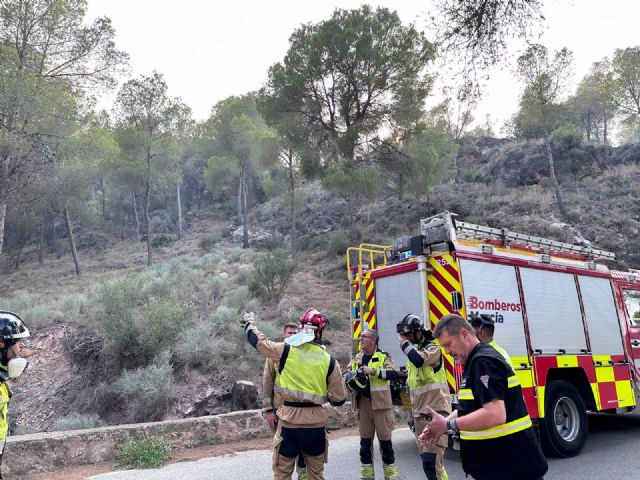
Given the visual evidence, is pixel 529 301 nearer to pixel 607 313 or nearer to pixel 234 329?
pixel 607 313

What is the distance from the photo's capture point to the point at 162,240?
121ft

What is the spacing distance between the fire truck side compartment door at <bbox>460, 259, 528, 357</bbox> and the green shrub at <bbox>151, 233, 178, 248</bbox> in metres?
33.4

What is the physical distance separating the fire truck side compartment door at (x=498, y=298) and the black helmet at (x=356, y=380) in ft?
5.56

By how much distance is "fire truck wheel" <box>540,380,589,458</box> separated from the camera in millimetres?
5777

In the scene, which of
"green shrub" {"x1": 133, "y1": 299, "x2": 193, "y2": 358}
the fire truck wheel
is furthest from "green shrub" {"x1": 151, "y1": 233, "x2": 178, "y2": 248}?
the fire truck wheel

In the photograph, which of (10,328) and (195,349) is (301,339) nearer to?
(10,328)

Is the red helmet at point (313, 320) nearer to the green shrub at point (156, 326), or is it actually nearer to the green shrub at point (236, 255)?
the green shrub at point (156, 326)

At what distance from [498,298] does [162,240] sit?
34.4 metres

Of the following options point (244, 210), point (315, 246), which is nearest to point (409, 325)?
point (315, 246)

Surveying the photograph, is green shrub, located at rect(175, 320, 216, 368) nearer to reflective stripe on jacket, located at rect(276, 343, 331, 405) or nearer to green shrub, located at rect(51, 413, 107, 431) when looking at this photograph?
green shrub, located at rect(51, 413, 107, 431)

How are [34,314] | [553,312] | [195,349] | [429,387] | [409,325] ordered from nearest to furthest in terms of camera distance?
[429,387]
[409,325]
[553,312]
[195,349]
[34,314]

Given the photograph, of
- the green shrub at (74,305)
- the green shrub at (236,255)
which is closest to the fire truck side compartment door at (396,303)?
the green shrub at (74,305)

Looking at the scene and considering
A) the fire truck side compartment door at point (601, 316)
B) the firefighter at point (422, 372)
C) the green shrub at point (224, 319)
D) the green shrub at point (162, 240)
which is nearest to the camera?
the firefighter at point (422, 372)

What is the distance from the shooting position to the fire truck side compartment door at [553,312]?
619cm
